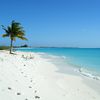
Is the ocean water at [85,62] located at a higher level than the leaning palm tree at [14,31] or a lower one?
lower

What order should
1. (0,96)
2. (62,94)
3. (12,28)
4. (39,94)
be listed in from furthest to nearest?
1. (12,28)
2. (62,94)
3. (39,94)
4. (0,96)

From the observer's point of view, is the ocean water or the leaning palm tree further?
the leaning palm tree

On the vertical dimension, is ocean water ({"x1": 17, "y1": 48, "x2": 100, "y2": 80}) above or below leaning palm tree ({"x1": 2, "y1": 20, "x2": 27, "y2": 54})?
below

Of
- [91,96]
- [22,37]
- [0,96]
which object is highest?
[22,37]

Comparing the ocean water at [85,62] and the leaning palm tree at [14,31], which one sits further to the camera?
the leaning palm tree at [14,31]

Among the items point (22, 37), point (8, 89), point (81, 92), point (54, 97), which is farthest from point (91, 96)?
point (22, 37)

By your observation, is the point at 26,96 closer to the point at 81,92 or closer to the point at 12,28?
the point at 81,92

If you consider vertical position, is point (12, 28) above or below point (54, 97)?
above

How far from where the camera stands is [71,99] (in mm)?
7371

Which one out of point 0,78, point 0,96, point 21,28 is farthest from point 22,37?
point 0,96

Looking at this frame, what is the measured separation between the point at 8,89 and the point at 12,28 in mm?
23045

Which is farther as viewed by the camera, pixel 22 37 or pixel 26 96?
pixel 22 37

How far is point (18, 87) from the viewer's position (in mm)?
7465

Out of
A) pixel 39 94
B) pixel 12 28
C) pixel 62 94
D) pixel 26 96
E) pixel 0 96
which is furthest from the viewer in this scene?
pixel 12 28
